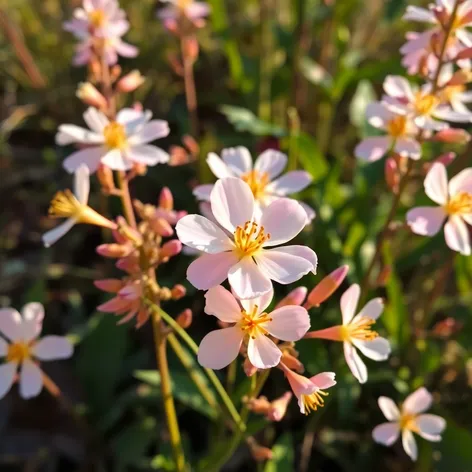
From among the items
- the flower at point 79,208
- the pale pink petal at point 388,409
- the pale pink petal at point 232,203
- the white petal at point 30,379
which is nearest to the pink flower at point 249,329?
the pale pink petal at point 232,203

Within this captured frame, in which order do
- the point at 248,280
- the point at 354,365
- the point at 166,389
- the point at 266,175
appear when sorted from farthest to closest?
1. the point at 266,175
2. the point at 166,389
3. the point at 354,365
4. the point at 248,280

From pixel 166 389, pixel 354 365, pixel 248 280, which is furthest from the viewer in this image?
pixel 166 389

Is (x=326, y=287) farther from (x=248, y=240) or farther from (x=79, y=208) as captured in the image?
(x=79, y=208)

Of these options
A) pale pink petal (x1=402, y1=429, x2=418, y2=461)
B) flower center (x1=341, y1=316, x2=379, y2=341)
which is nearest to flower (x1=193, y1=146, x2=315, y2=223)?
flower center (x1=341, y1=316, x2=379, y2=341)

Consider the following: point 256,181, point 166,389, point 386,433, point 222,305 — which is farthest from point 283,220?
point 386,433

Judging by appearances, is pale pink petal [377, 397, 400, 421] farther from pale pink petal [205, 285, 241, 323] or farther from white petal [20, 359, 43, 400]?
white petal [20, 359, 43, 400]

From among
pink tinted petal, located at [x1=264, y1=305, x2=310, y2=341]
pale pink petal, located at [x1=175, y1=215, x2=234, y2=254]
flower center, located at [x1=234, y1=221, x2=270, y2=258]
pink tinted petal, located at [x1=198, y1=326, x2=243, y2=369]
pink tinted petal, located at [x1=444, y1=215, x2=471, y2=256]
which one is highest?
pale pink petal, located at [x1=175, y1=215, x2=234, y2=254]

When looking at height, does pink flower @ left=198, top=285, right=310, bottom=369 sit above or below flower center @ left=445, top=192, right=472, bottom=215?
above

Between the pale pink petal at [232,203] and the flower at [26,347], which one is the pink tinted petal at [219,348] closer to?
the pale pink petal at [232,203]
